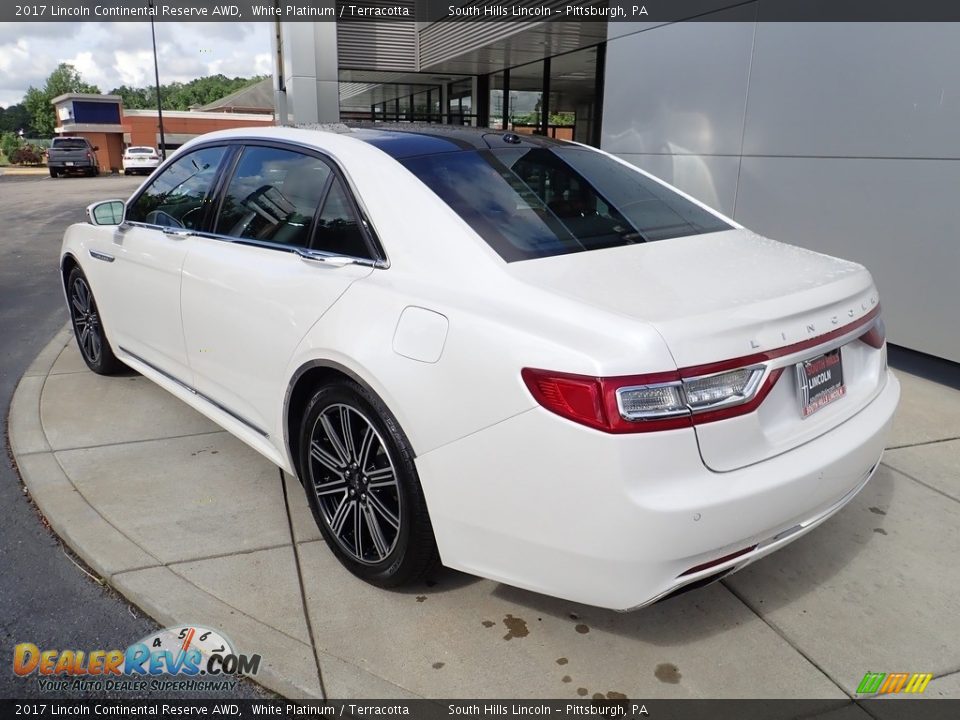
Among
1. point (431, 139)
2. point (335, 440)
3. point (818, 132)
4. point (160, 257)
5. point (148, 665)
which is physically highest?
point (818, 132)

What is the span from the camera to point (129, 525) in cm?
339

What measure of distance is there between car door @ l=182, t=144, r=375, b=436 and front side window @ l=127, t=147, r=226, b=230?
23 centimetres

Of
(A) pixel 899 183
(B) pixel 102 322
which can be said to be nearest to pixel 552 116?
(A) pixel 899 183

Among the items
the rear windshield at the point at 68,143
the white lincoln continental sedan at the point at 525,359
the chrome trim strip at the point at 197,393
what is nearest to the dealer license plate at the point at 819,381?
the white lincoln continental sedan at the point at 525,359

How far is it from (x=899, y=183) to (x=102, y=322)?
18.2ft

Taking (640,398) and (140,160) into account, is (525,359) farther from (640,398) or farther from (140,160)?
(140,160)

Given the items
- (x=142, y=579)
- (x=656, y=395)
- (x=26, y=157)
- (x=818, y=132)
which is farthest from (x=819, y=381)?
(x=26, y=157)

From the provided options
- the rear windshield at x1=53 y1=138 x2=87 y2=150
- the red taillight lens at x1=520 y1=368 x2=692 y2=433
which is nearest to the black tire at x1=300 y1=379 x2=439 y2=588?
the red taillight lens at x1=520 y1=368 x2=692 y2=433

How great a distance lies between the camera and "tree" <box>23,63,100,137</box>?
88.1 metres

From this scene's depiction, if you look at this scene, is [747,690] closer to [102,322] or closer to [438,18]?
[102,322]

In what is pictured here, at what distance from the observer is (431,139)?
325cm

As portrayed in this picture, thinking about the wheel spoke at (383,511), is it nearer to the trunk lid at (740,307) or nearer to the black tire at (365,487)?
the black tire at (365,487)

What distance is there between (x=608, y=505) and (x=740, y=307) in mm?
710

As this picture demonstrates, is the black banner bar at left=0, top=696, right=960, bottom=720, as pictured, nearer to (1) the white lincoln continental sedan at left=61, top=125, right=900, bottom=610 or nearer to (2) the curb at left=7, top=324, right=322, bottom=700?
(2) the curb at left=7, top=324, right=322, bottom=700
